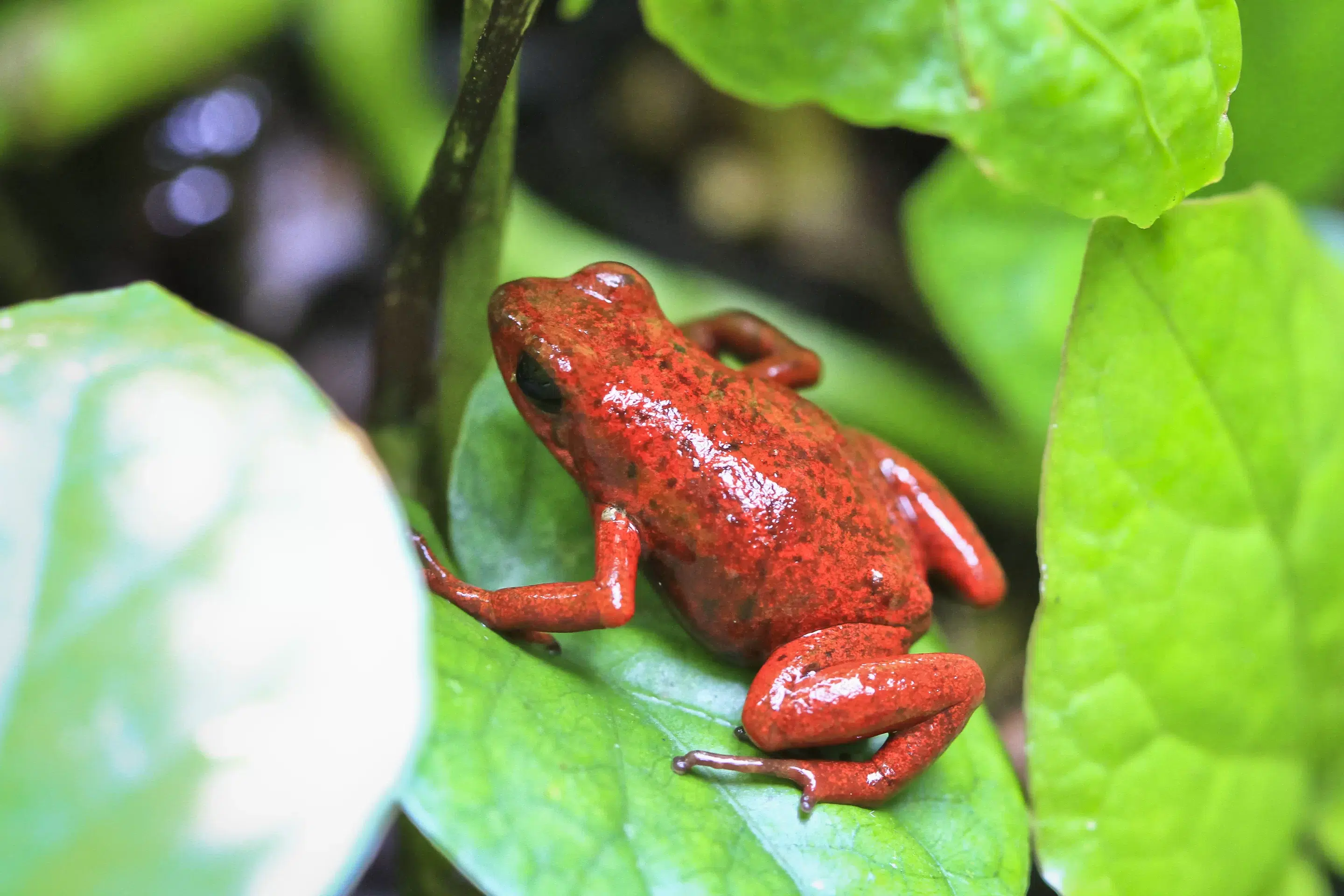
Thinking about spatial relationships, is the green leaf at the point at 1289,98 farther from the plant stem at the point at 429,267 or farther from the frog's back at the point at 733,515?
the plant stem at the point at 429,267

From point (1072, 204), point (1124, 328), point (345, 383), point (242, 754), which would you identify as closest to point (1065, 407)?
point (1124, 328)

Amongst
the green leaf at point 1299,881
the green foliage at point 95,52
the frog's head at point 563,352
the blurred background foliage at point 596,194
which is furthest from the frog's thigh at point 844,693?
the green foliage at point 95,52

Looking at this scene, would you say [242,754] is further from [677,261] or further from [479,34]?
[677,261]

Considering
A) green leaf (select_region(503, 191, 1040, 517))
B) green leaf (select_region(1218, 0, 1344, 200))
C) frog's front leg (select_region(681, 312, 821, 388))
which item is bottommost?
green leaf (select_region(503, 191, 1040, 517))

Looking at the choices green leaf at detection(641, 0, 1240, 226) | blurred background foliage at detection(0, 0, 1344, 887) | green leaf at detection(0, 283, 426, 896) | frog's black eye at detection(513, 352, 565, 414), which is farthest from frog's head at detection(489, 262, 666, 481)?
blurred background foliage at detection(0, 0, 1344, 887)

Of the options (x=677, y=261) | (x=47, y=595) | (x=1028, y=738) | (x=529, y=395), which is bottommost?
(x=677, y=261)

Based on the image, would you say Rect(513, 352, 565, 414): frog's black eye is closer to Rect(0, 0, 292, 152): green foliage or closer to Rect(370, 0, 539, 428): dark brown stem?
Rect(370, 0, 539, 428): dark brown stem
